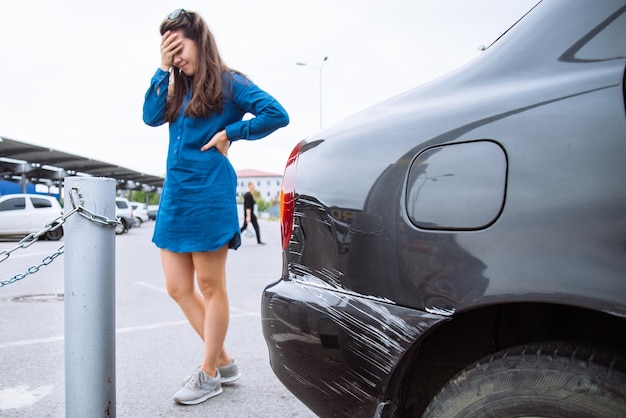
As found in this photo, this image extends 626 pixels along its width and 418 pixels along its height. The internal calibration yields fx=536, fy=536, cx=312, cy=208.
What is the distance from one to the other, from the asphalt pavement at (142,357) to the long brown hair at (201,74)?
0.88 m

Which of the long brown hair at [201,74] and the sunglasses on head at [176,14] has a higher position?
the sunglasses on head at [176,14]

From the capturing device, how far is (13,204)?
51.9 feet

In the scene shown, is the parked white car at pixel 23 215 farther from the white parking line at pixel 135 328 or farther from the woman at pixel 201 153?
the woman at pixel 201 153

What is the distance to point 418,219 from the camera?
1.20 metres

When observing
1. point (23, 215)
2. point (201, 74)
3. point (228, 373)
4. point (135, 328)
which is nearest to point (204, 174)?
point (201, 74)

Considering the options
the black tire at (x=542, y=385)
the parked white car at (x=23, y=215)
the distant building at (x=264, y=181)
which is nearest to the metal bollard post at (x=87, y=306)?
the black tire at (x=542, y=385)

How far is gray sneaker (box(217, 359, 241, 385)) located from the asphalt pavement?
4 centimetres

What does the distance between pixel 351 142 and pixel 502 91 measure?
40 centimetres

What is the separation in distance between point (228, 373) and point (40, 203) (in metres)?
15.9

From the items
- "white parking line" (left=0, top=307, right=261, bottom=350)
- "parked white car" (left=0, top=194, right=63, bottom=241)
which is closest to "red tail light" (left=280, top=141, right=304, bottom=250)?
"white parking line" (left=0, top=307, right=261, bottom=350)

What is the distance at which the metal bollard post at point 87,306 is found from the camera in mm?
1760

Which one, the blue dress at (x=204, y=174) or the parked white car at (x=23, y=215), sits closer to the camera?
the blue dress at (x=204, y=174)

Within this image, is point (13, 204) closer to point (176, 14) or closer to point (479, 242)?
point (176, 14)

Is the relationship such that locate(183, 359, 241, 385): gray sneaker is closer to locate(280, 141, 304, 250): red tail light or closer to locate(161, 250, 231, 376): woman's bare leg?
locate(161, 250, 231, 376): woman's bare leg
